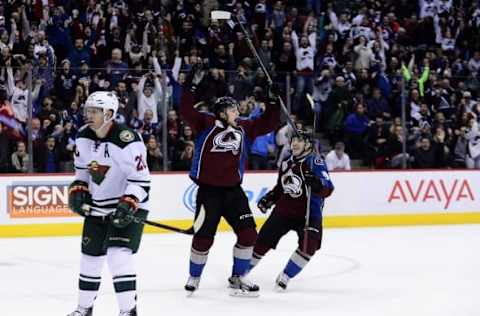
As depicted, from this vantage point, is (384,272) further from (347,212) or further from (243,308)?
(347,212)

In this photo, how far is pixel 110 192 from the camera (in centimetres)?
582

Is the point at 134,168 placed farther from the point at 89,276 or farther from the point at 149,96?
the point at 149,96

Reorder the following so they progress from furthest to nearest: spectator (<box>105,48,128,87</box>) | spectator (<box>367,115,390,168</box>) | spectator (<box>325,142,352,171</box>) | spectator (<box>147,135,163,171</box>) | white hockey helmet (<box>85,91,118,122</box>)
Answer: spectator (<box>367,115,390,168</box>), spectator (<box>325,142,352,171</box>), spectator (<box>147,135,163,171</box>), spectator (<box>105,48,128,87</box>), white hockey helmet (<box>85,91,118,122</box>)

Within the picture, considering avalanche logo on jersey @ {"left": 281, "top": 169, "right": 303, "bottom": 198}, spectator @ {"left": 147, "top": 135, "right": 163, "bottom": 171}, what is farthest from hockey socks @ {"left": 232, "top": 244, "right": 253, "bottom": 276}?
spectator @ {"left": 147, "top": 135, "right": 163, "bottom": 171}

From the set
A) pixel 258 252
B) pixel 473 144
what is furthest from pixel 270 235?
pixel 473 144

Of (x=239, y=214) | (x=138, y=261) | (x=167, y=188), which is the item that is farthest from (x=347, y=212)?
(x=239, y=214)

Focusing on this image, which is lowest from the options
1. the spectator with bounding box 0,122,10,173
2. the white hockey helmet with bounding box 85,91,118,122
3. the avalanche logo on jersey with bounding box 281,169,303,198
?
the spectator with bounding box 0,122,10,173

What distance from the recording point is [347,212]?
13055mm

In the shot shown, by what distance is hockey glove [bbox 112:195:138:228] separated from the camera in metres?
5.58

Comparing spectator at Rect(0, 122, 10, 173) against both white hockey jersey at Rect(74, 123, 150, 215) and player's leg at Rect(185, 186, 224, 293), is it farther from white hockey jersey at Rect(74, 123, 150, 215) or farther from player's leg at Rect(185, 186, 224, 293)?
white hockey jersey at Rect(74, 123, 150, 215)

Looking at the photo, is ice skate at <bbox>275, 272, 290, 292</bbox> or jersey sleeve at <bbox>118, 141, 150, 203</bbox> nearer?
jersey sleeve at <bbox>118, 141, 150, 203</bbox>

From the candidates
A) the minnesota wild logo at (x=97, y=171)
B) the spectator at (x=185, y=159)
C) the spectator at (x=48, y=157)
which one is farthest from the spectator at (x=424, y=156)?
the minnesota wild logo at (x=97, y=171)

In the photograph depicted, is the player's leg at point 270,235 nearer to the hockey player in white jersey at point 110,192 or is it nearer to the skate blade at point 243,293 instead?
the skate blade at point 243,293

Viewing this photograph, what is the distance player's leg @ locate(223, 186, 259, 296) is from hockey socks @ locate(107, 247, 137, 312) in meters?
1.70
